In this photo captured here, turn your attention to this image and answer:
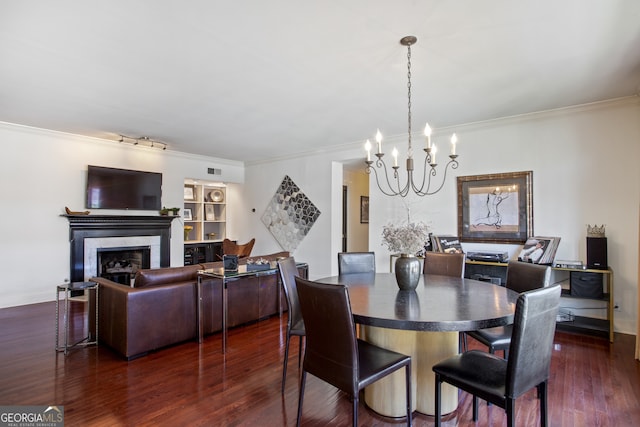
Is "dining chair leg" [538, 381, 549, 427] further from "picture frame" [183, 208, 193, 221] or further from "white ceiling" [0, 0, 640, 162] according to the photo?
"picture frame" [183, 208, 193, 221]

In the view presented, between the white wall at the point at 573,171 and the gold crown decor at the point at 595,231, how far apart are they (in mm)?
69

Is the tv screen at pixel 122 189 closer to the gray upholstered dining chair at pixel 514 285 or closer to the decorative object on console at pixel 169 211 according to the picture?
the decorative object on console at pixel 169 211

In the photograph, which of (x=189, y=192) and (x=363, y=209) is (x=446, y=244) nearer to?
(x=363, y=209)

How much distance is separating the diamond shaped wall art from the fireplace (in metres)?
2.03

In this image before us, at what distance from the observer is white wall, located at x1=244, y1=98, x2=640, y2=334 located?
368cm

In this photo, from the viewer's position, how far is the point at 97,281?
3488 mm

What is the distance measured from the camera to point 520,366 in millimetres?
1535

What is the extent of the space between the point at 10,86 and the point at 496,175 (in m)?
5.57

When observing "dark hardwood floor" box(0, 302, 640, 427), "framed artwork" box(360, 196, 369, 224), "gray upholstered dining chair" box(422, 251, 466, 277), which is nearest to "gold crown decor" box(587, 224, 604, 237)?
"dark hardwood floor" box(0, 302, 640, 427)

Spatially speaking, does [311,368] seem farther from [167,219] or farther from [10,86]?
[167,219]

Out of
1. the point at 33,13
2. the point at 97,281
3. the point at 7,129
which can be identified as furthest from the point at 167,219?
the point at 33,13

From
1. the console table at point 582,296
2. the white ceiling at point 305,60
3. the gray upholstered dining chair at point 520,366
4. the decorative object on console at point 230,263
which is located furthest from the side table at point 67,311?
the console table at point 582,296

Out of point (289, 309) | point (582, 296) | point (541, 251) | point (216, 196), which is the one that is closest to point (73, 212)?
point (216, 196)

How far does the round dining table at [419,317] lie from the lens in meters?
1.81
